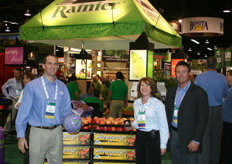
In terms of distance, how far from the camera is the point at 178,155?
155 inches

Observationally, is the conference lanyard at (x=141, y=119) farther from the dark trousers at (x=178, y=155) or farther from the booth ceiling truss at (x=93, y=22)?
the booth ceiling truss at (x=93, y=22)

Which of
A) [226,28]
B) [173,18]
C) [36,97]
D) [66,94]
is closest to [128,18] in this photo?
[66,94]

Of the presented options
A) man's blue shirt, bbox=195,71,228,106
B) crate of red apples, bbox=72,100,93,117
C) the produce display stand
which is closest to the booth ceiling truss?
man's blue shirt, bbox=195,71,228,106

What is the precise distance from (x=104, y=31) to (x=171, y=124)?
1992 millimetres

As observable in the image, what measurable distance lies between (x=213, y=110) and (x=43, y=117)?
117 inches

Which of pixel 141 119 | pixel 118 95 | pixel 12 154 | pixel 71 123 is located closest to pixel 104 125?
pixel 71 123

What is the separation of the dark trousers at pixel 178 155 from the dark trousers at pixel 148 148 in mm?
302

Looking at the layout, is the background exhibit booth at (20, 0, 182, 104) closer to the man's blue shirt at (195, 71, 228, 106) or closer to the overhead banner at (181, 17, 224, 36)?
the man's blue shirt at (195, 71, 228, 106)

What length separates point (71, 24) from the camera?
5547mm

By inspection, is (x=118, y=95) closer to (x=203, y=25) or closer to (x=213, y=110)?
(x=213, y=110)

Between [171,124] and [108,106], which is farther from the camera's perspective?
[108,106]

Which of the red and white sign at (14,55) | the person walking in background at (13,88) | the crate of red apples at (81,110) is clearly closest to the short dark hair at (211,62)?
the crate of red apples at (81,110)

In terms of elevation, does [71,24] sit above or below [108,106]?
above

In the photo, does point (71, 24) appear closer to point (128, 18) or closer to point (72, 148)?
point (128, 18)
